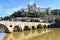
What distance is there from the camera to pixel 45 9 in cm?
8412

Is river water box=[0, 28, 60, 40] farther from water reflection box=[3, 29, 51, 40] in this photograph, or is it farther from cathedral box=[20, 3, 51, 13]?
cathedral box=[20, 3, 51, 13]

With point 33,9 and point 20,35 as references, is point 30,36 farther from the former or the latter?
point 33,9

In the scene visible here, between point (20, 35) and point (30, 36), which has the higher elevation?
point (30, 36)

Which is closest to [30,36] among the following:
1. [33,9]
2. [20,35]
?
[20,35]

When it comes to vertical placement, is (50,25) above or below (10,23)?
below

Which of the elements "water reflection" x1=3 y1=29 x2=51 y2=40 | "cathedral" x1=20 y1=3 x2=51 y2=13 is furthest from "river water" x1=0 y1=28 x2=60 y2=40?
"cathedral" x1=20 y1=3 x2=51 y2=13

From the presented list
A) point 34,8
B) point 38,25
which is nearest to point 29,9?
point 34,8

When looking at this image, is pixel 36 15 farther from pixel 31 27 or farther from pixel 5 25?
pixel 5 25

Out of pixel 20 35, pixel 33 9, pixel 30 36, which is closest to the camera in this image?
pixel 30 36

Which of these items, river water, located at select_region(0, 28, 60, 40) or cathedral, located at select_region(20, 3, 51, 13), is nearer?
river water, located at select_region(0, 28, 60, 40)

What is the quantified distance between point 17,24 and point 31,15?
39.4 m

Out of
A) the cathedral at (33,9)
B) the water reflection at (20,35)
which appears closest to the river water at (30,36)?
the water reflection at (20,35)

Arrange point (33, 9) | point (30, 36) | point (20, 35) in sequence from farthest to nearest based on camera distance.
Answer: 1. point (33, 9)
2. point (20, 35)
3. point (30, 36)

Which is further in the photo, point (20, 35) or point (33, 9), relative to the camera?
point (33, 9)
